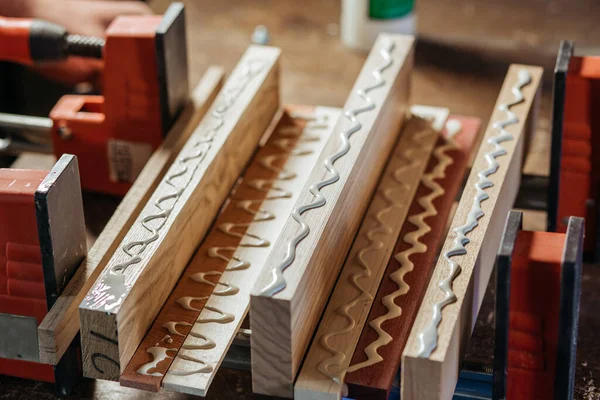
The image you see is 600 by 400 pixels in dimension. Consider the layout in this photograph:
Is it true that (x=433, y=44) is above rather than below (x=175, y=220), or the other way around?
below

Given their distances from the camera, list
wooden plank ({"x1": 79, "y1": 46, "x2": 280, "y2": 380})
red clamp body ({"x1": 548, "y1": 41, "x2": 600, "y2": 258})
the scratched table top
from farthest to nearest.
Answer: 1. the scratched table top
2. red clamp body ({"x1": 548, "y1": 41, "x2": 600, "y2": 258})
3. wooden plank ({"x1": 79, "y1": 46, "x2": 280, "y2": 380})

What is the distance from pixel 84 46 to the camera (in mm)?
2285

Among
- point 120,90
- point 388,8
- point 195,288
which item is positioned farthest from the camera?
point 388,8

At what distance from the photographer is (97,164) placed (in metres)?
2.33

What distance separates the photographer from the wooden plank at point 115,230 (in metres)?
1.69

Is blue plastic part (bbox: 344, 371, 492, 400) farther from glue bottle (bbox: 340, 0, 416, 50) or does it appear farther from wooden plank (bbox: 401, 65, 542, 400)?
glue bottle (bbox: 340, 0, 416, 50)

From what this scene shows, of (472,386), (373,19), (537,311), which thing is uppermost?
(537,311)

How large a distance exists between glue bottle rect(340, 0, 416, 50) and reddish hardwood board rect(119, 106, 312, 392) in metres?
0.88

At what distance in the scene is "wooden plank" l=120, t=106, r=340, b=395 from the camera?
64.2 inches

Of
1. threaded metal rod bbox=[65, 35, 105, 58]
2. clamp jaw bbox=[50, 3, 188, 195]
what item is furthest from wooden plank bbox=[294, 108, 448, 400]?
threaded metal rod bbox=[65, 35, 105, 58]

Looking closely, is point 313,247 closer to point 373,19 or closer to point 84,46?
point 84,46

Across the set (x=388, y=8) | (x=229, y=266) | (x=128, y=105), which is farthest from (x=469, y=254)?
(x=388, y=8)

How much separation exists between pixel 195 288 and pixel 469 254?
0.48 metres

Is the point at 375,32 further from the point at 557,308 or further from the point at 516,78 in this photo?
the point at 557,308
